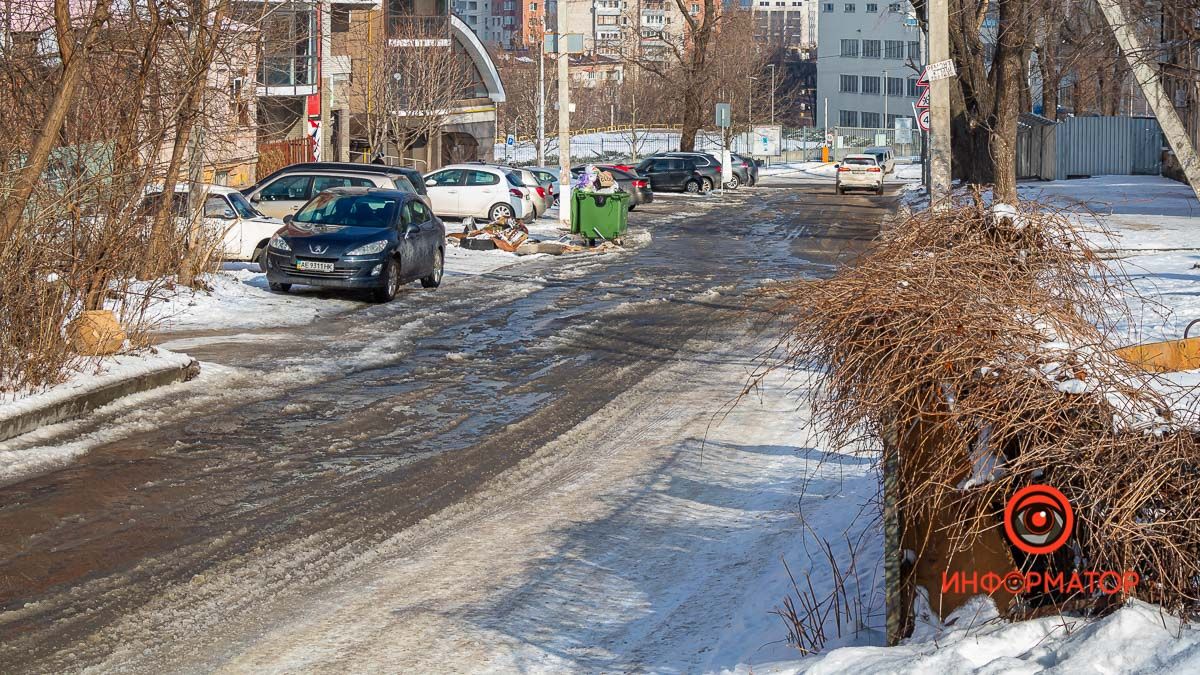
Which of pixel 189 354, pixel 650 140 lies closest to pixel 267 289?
pixel 189 354

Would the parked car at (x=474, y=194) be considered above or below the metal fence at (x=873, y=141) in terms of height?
below

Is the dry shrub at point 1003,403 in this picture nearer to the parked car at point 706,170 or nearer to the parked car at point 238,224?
the parked car at point 238,224

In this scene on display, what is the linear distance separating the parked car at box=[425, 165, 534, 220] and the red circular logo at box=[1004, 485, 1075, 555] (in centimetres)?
2939

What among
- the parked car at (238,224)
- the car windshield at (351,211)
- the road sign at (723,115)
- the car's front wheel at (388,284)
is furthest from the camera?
the road sign at (723,115)

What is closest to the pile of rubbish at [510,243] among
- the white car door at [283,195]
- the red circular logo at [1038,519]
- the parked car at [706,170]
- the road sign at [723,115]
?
the white car door at [283,195]

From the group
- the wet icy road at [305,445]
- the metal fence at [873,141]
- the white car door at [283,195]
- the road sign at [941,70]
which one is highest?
the metal fence at [873,141]

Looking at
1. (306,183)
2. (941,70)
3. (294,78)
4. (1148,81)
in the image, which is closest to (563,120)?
(306,183)

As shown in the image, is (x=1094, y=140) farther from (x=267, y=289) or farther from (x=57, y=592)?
(x=57, y=592)

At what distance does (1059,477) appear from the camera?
4.70 metres

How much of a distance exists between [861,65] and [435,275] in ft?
348

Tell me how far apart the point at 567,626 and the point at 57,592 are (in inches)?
99.4

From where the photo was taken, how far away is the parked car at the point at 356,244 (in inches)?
729

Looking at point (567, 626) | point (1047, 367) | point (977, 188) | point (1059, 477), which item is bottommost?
point (567, 626)

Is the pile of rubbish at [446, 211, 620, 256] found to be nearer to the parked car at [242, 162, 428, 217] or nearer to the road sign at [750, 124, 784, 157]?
the parked car at [242, 162, 428, 217]
